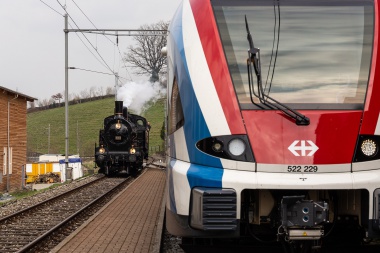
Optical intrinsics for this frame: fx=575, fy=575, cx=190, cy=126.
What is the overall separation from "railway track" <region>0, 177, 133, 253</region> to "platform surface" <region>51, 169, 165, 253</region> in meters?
0.51

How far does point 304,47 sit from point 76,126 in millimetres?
71406

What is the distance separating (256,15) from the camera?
5.19m

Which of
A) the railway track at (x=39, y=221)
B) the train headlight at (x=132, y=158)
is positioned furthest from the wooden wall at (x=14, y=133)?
the railway track at (x=39, y=221)

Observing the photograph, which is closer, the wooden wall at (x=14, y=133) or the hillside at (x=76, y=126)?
the wooden wall at (x=14, y=133)

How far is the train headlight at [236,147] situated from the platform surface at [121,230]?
3.18 meters

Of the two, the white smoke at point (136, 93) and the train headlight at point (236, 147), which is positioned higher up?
the white smoke at point (136, 93)

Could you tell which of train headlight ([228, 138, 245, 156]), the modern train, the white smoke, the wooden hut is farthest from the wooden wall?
train headlight ([228, 138, 245, 156])

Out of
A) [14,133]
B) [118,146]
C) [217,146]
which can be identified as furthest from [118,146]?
[217,146]

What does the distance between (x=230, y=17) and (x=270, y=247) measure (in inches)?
84.9

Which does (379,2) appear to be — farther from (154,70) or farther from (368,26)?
(154,70)

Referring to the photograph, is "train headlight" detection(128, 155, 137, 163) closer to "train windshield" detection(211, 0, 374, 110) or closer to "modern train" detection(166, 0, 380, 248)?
"modern train" detection(166, 0, 380, 248)

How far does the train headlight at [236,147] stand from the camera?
4707mm

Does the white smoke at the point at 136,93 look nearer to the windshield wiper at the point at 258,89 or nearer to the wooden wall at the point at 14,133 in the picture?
the wooden wall at the point at 14,133

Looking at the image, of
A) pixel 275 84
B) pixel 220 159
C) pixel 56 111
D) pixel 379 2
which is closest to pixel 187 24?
pixel 275 84
